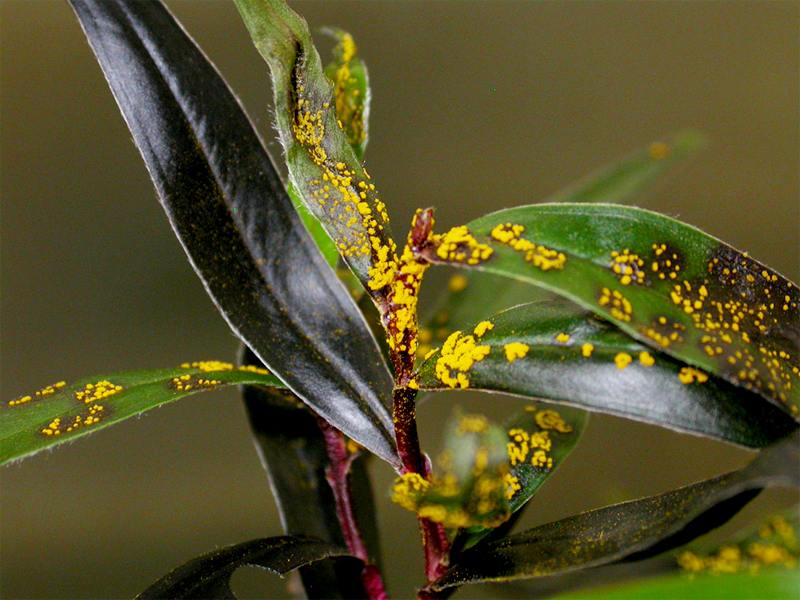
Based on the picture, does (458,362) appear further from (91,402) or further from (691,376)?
(91,402)

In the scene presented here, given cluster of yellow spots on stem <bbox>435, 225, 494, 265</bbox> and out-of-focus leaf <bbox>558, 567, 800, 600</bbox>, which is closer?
out-of-focus leaf <bbox>558, 567, 800, 600</bbox>

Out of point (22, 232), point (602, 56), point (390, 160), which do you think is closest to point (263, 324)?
point (390, 160)

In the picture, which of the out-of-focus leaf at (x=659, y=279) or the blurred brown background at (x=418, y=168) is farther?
the blurred brown background at (x=418, y=168)

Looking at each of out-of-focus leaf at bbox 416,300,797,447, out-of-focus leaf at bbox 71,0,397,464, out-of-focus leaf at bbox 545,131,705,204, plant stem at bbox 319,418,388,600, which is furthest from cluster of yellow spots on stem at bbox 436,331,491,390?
out-of-focus leaf at bbox 545,131,705,204

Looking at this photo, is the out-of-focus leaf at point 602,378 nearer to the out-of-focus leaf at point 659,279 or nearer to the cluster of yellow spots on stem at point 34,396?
the out-of-focus leaf at point 659,279

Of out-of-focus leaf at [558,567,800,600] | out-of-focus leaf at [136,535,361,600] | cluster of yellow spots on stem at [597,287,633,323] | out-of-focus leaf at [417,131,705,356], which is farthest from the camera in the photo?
out-of-focus leaf at [417,131,705,356]

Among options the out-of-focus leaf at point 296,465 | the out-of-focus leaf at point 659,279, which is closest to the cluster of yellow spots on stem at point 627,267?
the out-of-focus leaf at point 659,279

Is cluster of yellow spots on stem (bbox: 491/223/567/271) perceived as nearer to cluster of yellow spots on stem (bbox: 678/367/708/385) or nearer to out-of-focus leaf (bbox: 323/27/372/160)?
cluster of yellow spots on stem (bbox: 678/367/708/385)
